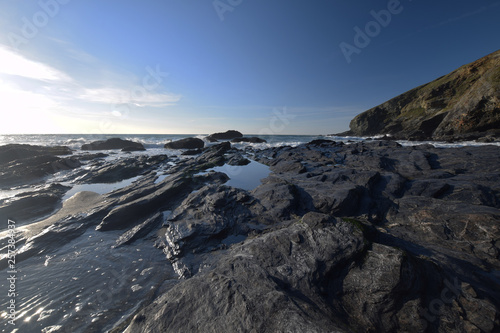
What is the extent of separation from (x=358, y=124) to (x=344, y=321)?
9658 centimetres

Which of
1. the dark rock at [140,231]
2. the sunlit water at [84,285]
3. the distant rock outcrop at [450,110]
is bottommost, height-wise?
the sunlit water at [84,285]

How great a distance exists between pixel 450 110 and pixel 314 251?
178 ft

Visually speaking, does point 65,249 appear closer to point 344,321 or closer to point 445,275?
point 344,321

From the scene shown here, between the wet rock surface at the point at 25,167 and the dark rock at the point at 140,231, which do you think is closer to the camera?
the dark rock at the point at 140,231

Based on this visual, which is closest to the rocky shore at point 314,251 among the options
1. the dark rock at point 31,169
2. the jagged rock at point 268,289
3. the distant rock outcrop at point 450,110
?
the jagged rock at point 268,289

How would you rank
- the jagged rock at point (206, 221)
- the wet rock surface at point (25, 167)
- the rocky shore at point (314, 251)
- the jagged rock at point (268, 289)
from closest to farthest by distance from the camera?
the jagged rock at point (268, 289) < the rocky shore at point (314, 251) < the jagged rock at point (206, 221) < the wet rock surface at point (25, 167)

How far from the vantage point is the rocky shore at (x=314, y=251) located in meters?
3.08

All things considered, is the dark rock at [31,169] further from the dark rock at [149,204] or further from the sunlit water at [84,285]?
the sunlit water at [84,285]

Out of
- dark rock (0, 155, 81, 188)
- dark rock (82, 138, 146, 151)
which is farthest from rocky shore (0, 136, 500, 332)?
dark rock (82, 138, 146, 151)

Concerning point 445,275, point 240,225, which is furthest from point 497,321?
point 240,225

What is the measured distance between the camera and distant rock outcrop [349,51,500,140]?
3066cm

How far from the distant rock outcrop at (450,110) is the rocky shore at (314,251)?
3755 centimetres

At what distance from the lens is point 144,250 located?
20.2 ft

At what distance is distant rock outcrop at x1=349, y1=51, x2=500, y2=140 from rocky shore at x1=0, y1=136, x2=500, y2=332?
3755cm
